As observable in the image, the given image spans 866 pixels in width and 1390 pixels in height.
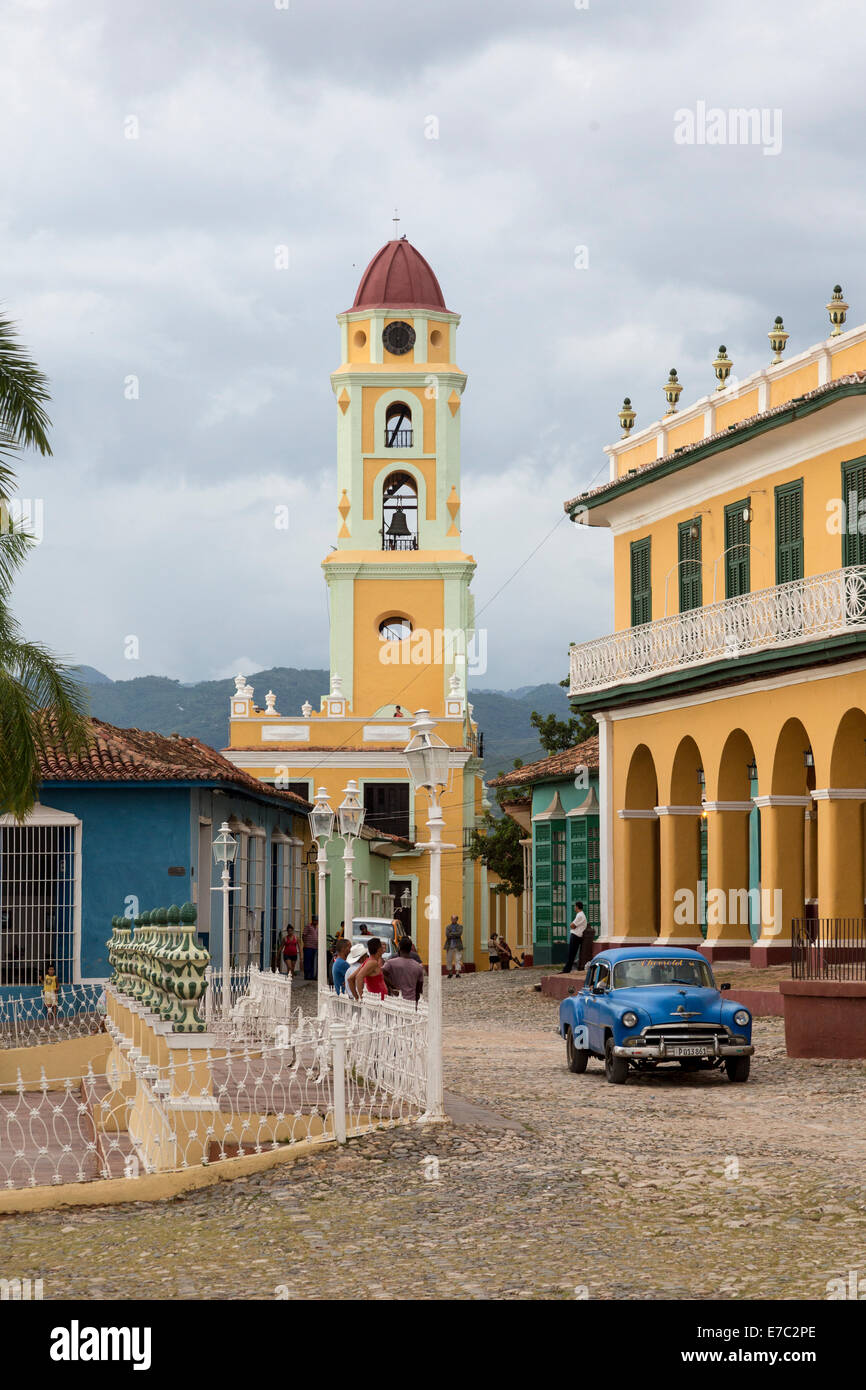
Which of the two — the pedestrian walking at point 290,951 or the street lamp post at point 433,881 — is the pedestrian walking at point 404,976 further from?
the pedestrian walking at point 290,951

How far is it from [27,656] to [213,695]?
155362 millimetres

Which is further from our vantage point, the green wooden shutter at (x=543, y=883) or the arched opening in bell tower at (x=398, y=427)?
the arched opening in bell tower at (x=398, y=427)

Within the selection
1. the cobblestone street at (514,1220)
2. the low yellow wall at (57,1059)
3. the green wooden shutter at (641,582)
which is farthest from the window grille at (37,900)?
the cobblestone street at (514,1220)

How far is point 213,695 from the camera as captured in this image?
17625cm

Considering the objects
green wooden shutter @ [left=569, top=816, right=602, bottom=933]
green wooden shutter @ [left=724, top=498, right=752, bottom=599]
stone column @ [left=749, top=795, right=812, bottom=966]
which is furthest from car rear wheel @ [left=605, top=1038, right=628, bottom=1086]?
green wooden shutter @ [left=569, top=816, right=602, bottom=933]

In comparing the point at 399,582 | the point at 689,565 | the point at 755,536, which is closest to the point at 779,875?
the point at 755,536

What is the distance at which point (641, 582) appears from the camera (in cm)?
3281

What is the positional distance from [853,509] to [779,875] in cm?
517

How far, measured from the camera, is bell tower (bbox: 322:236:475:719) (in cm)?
5828

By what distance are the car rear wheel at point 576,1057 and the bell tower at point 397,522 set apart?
128ft

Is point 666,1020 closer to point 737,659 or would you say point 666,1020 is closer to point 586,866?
point 737,659

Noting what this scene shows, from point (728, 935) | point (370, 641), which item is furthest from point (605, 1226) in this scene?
point (370, 641)

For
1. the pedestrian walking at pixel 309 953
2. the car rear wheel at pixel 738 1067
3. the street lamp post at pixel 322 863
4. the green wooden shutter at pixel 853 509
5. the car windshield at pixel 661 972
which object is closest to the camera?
the car rear wheel at pixel 738 1067

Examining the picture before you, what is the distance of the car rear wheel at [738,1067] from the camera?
1750 cm
